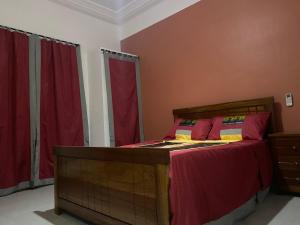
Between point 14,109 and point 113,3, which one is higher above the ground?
point 113,3

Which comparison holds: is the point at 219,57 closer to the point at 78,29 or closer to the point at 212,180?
the point at 212,180

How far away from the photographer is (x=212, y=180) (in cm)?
163

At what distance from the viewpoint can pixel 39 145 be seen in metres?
3.30

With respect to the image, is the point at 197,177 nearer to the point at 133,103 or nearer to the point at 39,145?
the point at 39,145

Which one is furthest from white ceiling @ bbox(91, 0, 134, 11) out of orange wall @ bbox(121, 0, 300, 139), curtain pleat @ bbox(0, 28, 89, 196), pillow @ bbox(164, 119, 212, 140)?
pillow @ bbox(164, 119, 212, 140)

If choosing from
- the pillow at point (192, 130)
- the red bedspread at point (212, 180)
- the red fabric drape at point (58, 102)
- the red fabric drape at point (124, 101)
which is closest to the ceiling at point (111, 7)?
the red fabric drape at point (58, 102)

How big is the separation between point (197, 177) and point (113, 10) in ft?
12.9

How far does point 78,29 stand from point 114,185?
10.9 ft

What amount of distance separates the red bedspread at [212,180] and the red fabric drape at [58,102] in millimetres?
2492

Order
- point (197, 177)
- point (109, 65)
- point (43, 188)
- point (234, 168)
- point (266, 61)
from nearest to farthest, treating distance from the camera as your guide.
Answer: point (197, 177)
point (234, 168)
point (266, 61)
point (43, 188)
point (109, 65)

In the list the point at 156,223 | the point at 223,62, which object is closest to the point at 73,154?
the point at 156,223

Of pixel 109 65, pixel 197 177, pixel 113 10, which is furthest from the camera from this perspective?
pixel 113 10

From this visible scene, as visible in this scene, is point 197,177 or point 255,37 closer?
point 197,177

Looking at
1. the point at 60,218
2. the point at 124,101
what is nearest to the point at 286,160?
the point at 60,218
